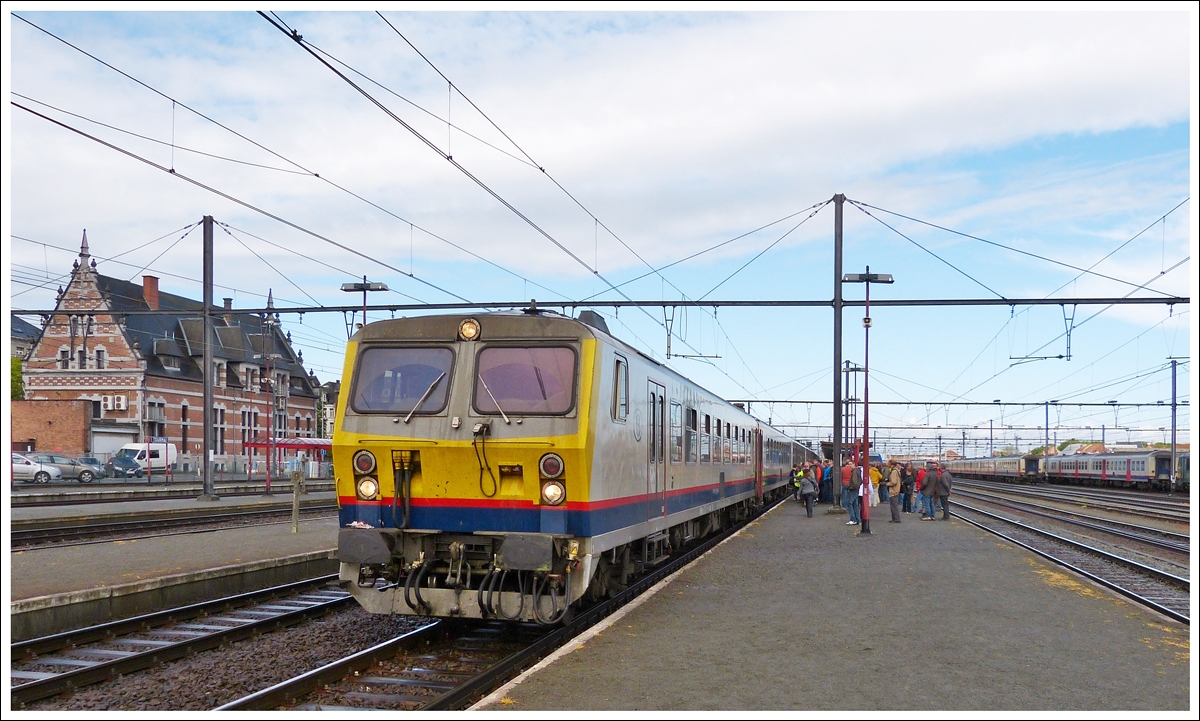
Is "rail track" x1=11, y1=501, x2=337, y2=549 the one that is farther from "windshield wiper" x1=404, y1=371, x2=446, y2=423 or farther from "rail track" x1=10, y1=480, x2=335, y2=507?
"windshield wiper" x1=404, y1=371, x2=446, y2=423

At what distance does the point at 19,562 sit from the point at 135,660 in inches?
261

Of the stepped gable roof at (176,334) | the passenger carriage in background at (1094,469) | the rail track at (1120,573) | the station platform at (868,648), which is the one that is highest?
the stepped gable roof at (176,334)

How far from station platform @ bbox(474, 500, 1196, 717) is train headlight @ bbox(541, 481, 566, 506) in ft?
4.16

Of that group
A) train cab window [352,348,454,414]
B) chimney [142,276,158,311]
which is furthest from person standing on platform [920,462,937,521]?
chimney [142,276,158,311]

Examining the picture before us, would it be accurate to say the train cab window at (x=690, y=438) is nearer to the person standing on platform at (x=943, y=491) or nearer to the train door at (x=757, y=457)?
the train door at (x=757, y=457)

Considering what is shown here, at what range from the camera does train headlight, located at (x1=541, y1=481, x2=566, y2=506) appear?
9.35 m

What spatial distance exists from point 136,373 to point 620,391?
5813 centimetres

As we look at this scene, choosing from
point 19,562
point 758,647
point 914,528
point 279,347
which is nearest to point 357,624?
point 758,647

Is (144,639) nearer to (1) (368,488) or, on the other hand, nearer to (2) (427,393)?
(1) (368,488)

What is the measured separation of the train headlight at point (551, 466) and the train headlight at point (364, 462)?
5.60 feet

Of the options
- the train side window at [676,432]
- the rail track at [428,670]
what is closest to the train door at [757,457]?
the train side window at [676,432]

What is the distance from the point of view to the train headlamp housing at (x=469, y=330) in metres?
9.99

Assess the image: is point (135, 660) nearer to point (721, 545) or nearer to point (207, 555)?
point (207, 555)

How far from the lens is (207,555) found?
48.7ft
